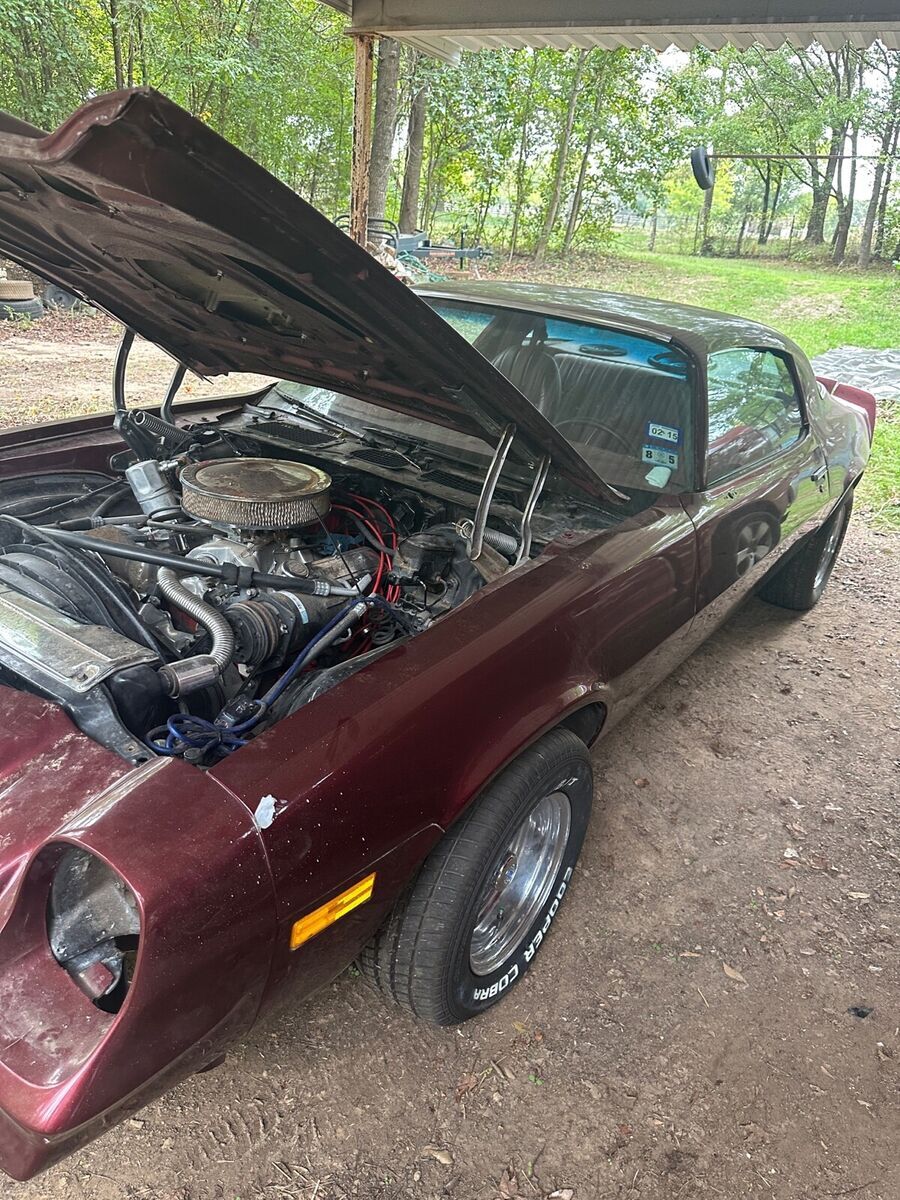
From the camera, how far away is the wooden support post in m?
5.89

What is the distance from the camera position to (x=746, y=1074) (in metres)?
1.96

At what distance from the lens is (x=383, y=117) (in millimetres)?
9359

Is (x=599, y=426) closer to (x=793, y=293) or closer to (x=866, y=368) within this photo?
(x=866, y=368)

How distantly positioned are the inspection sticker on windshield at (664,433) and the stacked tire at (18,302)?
9211mm

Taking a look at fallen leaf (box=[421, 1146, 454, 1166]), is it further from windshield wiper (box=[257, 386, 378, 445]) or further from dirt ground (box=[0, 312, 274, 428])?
dirt ground (box=[0, 312, 274, 428])

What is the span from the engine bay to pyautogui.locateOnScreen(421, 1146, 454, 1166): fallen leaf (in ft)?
3.19

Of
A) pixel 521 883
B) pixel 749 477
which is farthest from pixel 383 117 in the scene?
pixel 521 883

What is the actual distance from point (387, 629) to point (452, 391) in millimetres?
667

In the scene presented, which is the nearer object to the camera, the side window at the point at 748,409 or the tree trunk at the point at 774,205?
the side window at the point at 748,409

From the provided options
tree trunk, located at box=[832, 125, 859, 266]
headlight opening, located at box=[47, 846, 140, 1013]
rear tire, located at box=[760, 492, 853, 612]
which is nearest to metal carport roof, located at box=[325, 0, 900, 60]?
rear tire, located at box=[760, 492, 853, 612]

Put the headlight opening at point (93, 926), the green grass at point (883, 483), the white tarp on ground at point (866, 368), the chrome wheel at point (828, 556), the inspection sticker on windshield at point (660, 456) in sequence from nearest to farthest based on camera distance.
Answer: the headlight opening at point (93, 926)
the inspection sticker on windshield at point (660, 456)
the chrome wheel at point (828, 556)
the green grass at point (883, 483)
the white tarp on ground at point (866, 368)

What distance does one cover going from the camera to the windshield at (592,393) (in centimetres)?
270

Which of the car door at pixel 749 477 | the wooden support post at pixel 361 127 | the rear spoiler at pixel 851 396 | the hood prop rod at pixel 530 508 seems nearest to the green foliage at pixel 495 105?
the wooden support post at pixel 361 127

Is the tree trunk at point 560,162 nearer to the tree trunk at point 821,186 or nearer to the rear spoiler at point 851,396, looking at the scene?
the tree trunk at point 821,186
